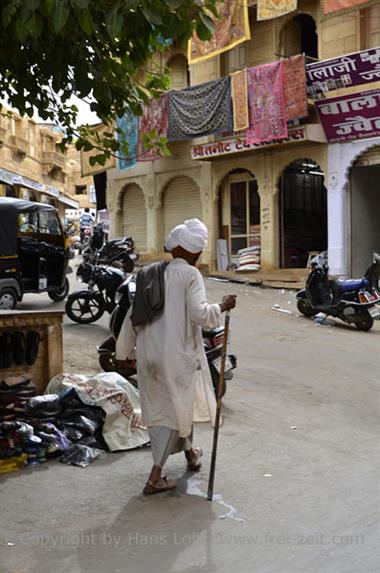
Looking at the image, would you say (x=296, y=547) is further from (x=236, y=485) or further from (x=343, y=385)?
(x=343, y=385)

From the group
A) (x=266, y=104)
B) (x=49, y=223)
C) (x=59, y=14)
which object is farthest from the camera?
(x=266, y=104)

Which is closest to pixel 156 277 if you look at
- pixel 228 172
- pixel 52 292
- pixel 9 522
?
pixel 9 522

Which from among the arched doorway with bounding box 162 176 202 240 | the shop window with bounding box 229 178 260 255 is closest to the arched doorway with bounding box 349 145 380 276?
the shop window with bounding box 229 178 260 255

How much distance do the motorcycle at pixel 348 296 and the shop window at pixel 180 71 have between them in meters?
10.5

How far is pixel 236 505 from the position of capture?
3.95 metres

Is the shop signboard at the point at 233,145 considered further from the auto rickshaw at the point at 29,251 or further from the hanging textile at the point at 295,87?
the auto rickshaw at the point at 29,251

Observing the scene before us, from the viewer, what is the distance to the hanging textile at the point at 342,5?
1345 cm

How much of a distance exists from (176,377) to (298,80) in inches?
487

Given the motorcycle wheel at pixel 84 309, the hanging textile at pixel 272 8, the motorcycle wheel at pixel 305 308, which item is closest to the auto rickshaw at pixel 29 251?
the motorcycle wheel at pixel 84 309

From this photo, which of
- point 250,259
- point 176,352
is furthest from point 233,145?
point 176,352

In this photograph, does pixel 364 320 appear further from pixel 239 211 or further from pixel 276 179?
pixel 239 211

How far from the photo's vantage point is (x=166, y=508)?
389cm

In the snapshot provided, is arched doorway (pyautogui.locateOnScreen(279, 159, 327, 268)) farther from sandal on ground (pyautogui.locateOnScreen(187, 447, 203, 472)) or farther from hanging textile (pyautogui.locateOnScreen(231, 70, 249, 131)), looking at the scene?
sandal on ground (pyautogui.locateOnScreen(187, 447, 203, 472))

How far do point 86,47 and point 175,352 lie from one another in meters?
2.08
